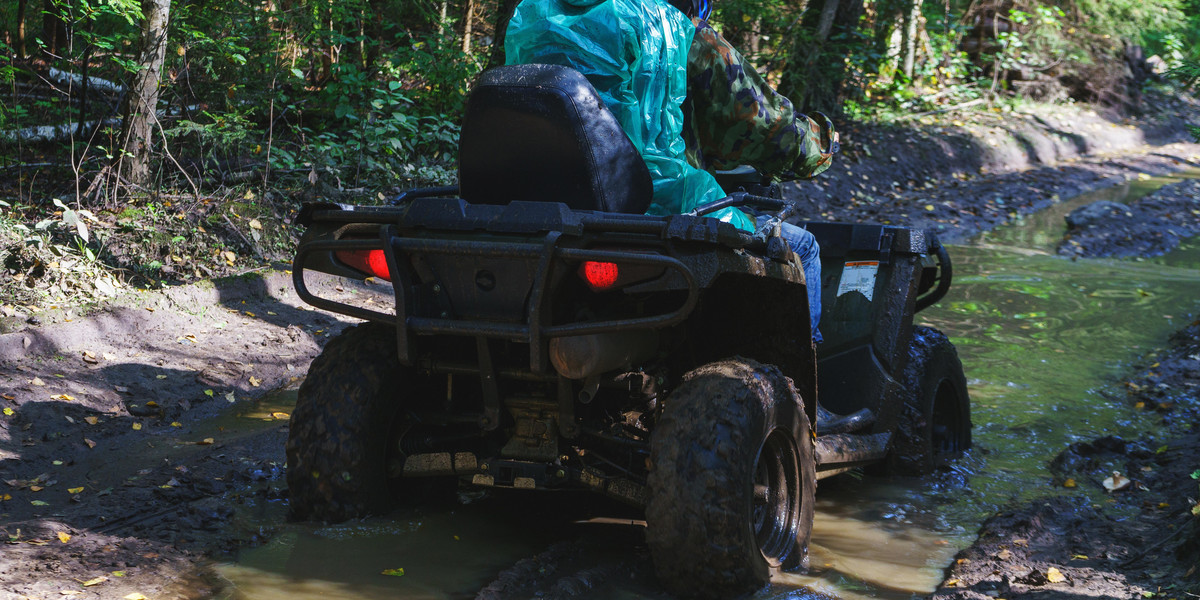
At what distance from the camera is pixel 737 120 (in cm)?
373

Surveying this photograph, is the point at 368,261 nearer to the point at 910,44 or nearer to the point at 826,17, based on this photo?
the point at 826,17

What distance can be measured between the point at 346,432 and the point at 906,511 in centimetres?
234

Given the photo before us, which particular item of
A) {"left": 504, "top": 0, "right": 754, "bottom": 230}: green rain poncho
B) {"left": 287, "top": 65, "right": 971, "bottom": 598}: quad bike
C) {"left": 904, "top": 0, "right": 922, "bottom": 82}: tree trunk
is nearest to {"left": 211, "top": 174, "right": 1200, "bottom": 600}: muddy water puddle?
{"left": 287, "top": 65, "right": 971, "bottom": 598}: quad bike

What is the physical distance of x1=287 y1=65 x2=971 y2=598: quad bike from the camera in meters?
3.00

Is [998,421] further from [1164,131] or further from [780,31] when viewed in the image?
[1164,131]

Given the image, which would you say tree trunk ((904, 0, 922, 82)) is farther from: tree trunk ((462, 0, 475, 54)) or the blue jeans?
the blue jeans

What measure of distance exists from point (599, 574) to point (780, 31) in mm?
10855

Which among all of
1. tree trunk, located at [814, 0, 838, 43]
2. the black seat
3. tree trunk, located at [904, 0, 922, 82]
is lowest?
the black seat

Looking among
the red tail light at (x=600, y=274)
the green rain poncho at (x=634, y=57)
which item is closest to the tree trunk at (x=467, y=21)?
the green rain poncho at (x=634, y=57)

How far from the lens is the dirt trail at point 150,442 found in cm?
318

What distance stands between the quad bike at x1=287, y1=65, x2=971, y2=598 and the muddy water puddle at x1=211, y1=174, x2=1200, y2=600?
0.20 m

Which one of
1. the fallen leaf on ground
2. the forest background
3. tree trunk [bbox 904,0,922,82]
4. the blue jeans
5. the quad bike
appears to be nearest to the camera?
the quad bike

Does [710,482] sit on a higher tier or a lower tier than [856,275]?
lower

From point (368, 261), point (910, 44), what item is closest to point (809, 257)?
point (368, 261)
